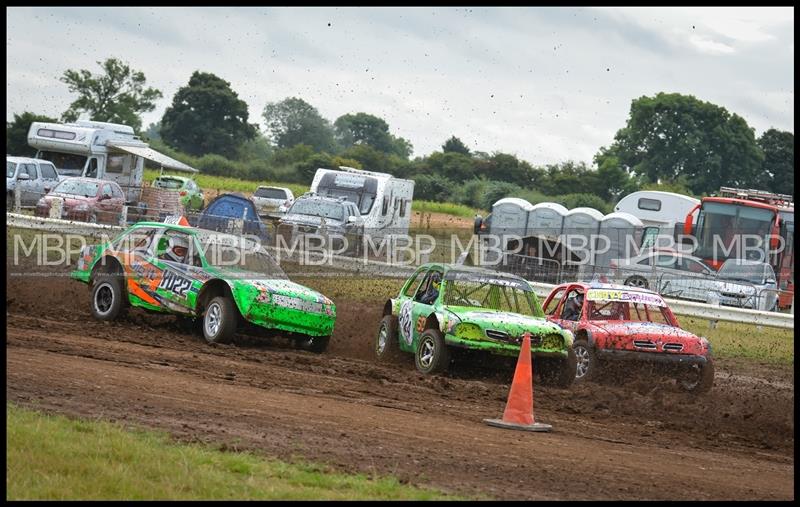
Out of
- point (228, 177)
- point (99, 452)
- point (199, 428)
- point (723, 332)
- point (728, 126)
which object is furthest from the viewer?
point (728, 126)

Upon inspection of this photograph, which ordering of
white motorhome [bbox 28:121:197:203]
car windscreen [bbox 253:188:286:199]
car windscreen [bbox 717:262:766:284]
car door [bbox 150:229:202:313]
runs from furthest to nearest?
1. car windscreen [bbox 253:188:286:199]
2. white motorhome [bbox 28:121:197:203]
3. car windscreen [bbox 717:262:766:284]
4. car door [bbox 150:229:202:313]

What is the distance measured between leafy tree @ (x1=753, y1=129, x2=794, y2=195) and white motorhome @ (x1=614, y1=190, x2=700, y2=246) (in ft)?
145

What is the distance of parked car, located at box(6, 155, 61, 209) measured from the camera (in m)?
32.7

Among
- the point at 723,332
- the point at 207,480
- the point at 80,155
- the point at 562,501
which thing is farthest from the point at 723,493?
the point at 80,155

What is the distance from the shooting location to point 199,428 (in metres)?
9.21

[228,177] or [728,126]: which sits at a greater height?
[728,126]

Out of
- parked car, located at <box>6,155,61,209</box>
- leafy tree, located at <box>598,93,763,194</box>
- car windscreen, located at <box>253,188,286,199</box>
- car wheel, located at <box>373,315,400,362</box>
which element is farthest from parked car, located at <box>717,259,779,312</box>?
leafy tree, located at <box>598,93,763,194</box>

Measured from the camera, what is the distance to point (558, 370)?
14.8m

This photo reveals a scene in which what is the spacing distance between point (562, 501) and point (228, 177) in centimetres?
5451

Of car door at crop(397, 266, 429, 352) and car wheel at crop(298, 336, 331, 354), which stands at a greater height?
car door at crop(397, 266, 429, 352)

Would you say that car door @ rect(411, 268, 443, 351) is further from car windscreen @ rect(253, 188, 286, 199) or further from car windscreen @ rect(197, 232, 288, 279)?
car windscreen @ rect(253, 188, 286, 199)

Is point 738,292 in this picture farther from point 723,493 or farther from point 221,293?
point 723,493

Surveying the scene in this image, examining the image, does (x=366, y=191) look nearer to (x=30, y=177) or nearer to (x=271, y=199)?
(x=30, y=177)

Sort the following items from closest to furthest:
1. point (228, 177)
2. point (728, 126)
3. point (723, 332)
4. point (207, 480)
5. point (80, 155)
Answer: point (207, 480), point (723, 332), point (80, 155), point (228, 177), point (728, 126)
